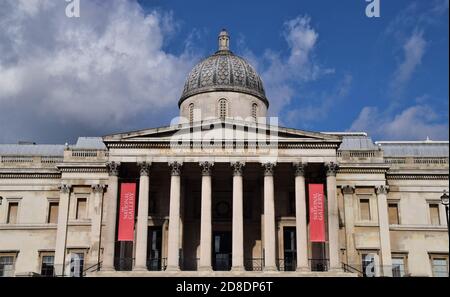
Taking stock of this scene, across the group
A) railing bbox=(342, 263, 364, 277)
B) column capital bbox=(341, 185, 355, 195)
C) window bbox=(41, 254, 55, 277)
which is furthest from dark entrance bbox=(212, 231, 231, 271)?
window bbox=(41, 254, 55, 277)

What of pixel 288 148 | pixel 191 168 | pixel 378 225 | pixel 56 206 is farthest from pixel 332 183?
pixel 56 206

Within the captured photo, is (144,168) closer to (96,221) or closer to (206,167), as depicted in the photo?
(206,167)

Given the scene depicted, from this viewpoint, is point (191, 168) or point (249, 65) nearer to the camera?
point (191, 168)

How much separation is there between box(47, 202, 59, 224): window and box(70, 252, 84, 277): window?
11.5 feet

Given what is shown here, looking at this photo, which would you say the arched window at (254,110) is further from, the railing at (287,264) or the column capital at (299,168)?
the railing at (287,264)

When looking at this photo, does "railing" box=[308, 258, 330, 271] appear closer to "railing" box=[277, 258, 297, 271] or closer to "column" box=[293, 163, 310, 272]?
"railing" box=[277, 258, 297, 271]

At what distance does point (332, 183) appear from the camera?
137 ft

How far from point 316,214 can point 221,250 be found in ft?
28.3

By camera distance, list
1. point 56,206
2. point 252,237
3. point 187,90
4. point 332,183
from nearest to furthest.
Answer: point 332,183 → point 252,237 → point 56,206 → point 187,90

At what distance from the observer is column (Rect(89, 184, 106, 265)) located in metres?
44.3
